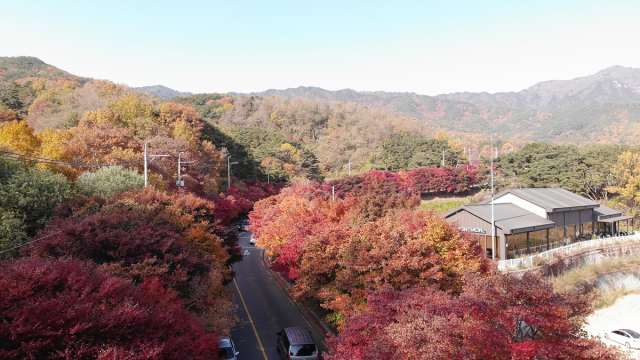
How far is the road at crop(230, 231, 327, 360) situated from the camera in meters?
17.0

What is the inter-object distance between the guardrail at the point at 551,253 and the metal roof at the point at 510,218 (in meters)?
1.71

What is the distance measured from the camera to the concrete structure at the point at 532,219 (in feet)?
82.8

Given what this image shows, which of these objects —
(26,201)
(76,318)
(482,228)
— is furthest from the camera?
(482,228)

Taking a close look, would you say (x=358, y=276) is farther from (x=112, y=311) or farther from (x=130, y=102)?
(x=130, y=102)

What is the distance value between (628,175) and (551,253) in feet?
95.2

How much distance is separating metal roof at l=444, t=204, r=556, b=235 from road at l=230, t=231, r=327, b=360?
41.3 ft

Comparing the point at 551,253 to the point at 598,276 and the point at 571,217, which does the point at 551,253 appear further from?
the point at 571,217

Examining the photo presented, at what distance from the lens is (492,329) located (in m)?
8.68

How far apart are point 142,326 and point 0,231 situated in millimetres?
10500

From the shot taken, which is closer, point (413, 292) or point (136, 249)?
point (413, 292)

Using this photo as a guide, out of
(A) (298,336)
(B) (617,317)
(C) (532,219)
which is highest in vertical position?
(C) (532,219)

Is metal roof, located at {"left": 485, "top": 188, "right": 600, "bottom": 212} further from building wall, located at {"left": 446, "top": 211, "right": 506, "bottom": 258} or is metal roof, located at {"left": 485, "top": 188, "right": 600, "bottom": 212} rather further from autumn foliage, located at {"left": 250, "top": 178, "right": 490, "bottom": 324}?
autumn foliage, located at {"left": 250, "top": 178, "right": 490, "bottom": 324}

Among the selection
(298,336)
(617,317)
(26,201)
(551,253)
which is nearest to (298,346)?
(298,336)

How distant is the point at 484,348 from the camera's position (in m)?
8.33
